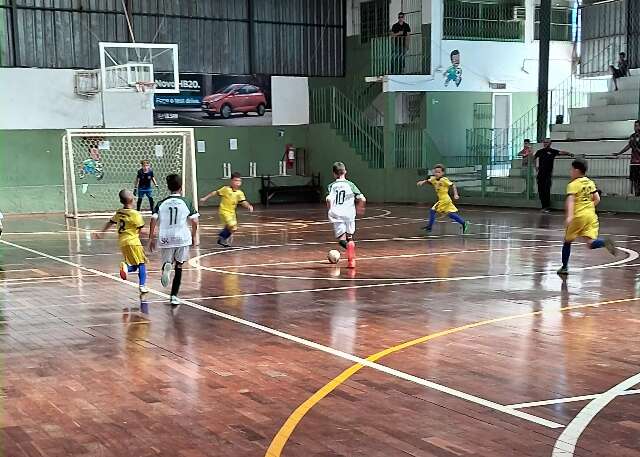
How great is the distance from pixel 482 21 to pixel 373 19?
4.40 metres

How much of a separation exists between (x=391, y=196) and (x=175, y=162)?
805cm

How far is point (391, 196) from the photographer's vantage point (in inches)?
1240

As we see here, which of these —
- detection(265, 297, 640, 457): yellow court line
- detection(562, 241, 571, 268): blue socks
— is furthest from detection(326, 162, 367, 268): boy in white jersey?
detection(265, 297, 640, 457): yellow court line

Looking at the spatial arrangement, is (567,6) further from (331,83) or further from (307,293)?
(307,293)

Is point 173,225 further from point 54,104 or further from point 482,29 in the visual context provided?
point 482,29

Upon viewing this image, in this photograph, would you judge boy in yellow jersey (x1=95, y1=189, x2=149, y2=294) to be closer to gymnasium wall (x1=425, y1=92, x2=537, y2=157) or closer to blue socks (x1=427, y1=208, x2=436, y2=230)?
blue socks (x1=427, y1=208, x2=436, y2=230)

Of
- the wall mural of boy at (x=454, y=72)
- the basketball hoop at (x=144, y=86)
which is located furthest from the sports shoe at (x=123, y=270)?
the wall mural of boy at (x=454, y=72)

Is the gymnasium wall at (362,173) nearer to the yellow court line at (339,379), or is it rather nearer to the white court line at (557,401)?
the yellow court line at (339,379)

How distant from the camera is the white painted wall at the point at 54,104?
94.2ft

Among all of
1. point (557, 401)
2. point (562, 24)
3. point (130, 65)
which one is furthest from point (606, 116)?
point (557, 401)

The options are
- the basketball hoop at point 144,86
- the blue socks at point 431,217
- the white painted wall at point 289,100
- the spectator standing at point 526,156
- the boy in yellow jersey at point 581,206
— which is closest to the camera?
the boy in yellow jersey at point 581,206

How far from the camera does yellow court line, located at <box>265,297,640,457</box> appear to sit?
560 centimetres

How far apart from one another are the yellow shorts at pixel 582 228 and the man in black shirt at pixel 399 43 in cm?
1965

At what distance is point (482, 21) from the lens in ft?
106
